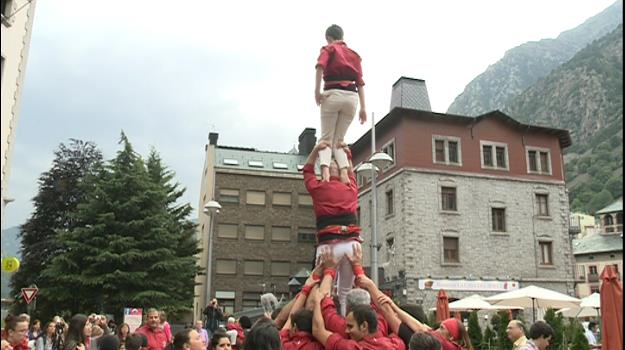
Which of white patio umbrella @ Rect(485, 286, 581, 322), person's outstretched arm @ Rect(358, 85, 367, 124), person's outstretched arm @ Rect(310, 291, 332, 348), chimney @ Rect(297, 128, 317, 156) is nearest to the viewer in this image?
person's outstretched arm @ Rect(310, 291, 332, 348)

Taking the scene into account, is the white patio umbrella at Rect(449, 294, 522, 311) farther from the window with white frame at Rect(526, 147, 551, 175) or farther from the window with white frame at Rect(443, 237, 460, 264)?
the window with white frame at Rect(526, 147, 551, 175)

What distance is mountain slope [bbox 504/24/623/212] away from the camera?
325ft

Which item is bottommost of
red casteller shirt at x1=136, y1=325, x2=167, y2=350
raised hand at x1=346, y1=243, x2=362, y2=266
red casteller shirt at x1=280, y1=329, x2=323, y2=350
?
red casteller shirt at x1=136, y1=325, x2=167, y2=350

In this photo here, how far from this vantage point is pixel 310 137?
5031 centimetres

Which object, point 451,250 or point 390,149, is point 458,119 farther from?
point 451,250

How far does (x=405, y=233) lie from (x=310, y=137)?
20.0 metres

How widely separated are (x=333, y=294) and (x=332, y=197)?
A: 4.37 ft

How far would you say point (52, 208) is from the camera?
Result: 32.5 metres

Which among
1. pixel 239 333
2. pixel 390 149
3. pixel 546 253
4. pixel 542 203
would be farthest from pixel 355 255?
pixel 542 203

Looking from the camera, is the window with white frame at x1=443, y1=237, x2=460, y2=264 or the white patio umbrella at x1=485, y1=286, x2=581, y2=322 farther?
the window with white frame at x1=443, y1=237, x2=460, y2=264

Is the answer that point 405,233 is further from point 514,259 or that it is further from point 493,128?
point 493,128

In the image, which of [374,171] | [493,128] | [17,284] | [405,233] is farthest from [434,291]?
[17,284]

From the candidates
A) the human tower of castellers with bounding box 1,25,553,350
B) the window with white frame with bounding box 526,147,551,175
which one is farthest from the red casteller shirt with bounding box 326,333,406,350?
the window with white frame with bounding box 526,147,551,175

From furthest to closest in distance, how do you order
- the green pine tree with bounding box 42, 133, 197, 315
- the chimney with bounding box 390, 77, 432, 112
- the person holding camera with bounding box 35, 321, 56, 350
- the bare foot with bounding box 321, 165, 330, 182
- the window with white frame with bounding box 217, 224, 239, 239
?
the window with white frame with bounding box 217, 224, 239, 239 → the chimney with bounding box 390, 77, 432, 112 → the green pine tree with bounding box 42, 133, 197, 315 → the person holding camera with bounding box 35, 321, 56, 350 → the bare foot with bounding box 321, 165, 330, 182
